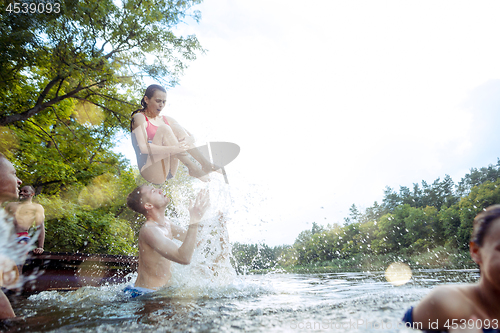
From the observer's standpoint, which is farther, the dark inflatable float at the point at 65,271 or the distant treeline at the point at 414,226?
the distant treeline at the point at 414,226

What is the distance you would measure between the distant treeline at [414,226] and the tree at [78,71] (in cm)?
2803

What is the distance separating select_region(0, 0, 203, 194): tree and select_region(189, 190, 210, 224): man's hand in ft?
22.5

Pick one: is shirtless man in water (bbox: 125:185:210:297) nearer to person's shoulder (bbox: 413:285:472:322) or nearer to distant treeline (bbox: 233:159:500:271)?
person's shoulder (bbox: 413:285:472:322)

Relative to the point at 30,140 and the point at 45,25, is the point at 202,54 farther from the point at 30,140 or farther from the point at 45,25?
the point at 30,140

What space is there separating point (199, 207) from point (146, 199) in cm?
128

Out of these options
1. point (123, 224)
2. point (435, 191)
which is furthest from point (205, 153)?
point (435, 191)

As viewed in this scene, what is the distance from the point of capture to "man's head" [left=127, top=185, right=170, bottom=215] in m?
4.02

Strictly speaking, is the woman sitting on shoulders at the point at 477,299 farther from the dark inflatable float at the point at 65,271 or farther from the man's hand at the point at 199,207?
the dark inflatable float at the point at 65,271

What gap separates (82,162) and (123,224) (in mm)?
3937

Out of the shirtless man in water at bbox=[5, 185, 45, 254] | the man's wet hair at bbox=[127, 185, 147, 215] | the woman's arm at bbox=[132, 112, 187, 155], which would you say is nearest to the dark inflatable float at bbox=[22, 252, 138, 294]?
the shirtless man in water at bbox=[5, 185, 45, 254]

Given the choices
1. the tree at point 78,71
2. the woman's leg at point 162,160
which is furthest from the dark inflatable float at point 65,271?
the tree at point 78,71

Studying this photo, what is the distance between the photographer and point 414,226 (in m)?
58.8

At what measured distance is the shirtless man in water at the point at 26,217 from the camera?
5583mm

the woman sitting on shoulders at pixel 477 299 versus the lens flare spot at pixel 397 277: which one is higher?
the woman sitting on shoulders at pixel 477 299
